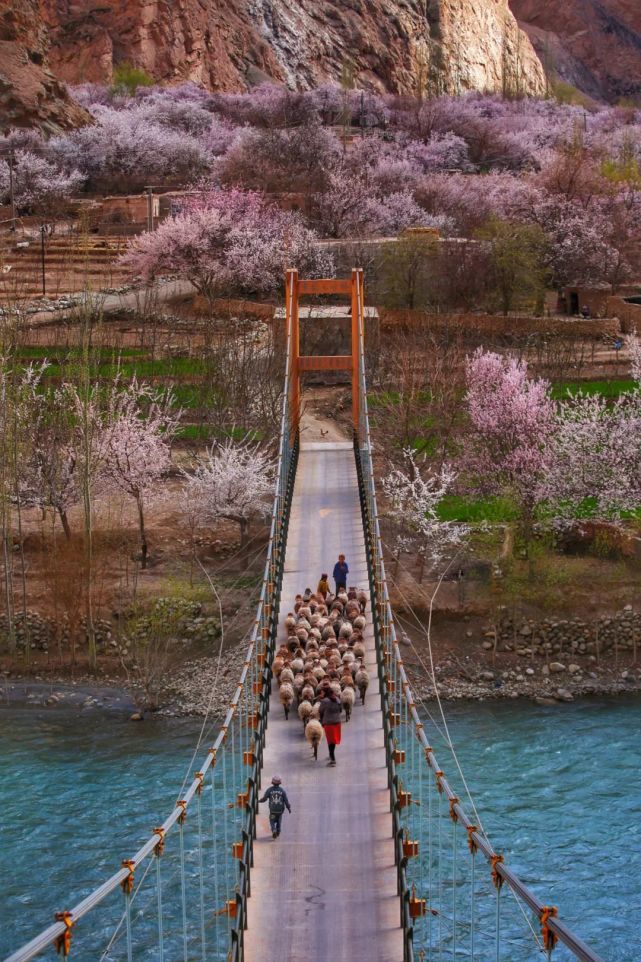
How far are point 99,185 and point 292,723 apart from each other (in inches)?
2388

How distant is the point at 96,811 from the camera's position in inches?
1084

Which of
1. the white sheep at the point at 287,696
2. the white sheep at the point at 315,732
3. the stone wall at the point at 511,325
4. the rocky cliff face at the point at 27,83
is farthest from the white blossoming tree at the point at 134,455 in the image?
the rocky cliff face at the point at 27,83

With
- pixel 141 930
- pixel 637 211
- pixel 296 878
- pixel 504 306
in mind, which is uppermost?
pixel 637 211

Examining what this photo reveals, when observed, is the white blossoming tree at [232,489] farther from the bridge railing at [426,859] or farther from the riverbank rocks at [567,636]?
the bridge railing at [426,859]

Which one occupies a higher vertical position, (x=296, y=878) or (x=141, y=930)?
(x=296, y=878)

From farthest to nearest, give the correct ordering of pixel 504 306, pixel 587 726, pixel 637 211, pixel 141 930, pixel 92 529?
1. pixel 637 211
2. pixel 504 306
3. pixel 92 529
4. pixel 587 726
5. pixel 141 930

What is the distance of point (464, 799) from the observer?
28078 millimetres

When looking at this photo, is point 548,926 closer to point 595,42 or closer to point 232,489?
point 232,489

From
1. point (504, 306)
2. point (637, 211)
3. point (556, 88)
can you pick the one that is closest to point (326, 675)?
point (504, 306)

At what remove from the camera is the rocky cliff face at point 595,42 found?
146m

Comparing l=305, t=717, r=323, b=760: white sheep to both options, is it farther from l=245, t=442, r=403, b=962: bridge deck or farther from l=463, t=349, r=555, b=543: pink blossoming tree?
l=463, t=349, r=555, b=543: pink blossoming tree

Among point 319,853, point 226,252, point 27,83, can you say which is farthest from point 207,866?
point 27,83

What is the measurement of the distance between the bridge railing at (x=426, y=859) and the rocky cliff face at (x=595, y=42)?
123825 millimetres

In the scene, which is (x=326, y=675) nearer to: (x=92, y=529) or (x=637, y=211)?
(x=92, y=529)
